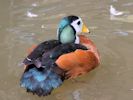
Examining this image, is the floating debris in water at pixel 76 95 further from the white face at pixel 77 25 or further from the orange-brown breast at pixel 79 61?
the white face at pixel 77 25

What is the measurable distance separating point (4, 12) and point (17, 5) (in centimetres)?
30

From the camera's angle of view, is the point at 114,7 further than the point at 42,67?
Yes

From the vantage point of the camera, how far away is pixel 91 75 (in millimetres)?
6059

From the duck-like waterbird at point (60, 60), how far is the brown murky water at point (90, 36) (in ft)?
0.57

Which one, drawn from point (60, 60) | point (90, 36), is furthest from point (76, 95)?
point (90, 36)

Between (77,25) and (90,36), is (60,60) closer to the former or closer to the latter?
(77,25)

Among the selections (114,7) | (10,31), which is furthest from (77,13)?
(10,31)

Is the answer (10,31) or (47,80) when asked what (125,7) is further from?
(47,80)

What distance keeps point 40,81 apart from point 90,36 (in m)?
1.71

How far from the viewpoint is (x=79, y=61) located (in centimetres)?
585

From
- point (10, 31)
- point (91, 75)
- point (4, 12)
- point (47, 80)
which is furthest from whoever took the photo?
point (4, 12)

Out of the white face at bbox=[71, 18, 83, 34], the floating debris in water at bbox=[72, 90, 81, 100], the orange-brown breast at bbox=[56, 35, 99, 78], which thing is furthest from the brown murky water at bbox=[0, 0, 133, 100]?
the white face at bbox=[71, 18, 83, 34]

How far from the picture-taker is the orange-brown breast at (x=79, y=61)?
567cm

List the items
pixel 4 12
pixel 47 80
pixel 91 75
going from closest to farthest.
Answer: pixel 47 80
pixel 91 75
pixel 4 12
